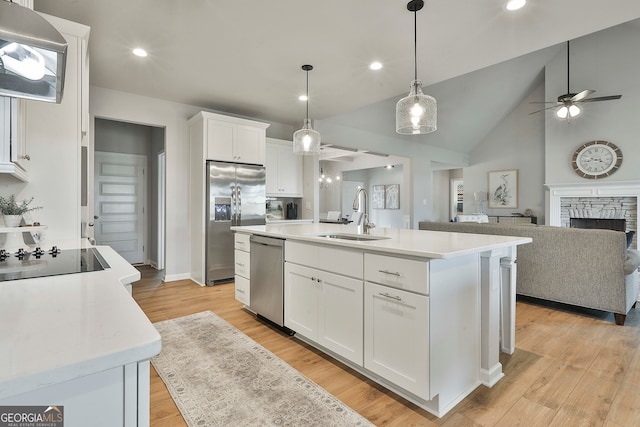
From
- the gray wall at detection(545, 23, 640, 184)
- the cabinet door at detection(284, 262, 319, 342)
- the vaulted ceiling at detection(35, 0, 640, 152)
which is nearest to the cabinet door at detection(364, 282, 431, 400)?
the cabinet door at detection(284, 262, 319, 342)

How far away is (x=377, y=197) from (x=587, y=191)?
20.2 feet

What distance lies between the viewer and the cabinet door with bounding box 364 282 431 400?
161cm

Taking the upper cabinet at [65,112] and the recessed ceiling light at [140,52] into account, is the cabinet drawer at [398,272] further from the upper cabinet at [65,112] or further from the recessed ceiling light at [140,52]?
the recessed ceiling light at [140,52]

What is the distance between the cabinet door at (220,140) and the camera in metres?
4.35

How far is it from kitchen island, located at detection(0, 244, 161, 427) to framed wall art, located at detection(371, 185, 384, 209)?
1081 centimetres

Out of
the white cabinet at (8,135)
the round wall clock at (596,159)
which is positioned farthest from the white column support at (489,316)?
the round wall clock at (596,159)

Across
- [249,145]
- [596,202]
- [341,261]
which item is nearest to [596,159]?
[596,202]

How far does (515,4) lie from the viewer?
2.36 m

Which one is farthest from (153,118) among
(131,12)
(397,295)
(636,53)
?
(636,53)

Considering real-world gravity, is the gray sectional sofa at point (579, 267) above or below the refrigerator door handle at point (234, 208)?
below

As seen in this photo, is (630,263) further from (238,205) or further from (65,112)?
(65,112)

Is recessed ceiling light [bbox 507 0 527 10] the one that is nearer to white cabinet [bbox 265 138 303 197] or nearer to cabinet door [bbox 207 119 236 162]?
cabinet door [bbox 207 119 236 162]

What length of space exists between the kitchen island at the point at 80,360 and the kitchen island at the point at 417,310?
50.8 inches

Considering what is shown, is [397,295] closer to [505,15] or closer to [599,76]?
[505,15]
